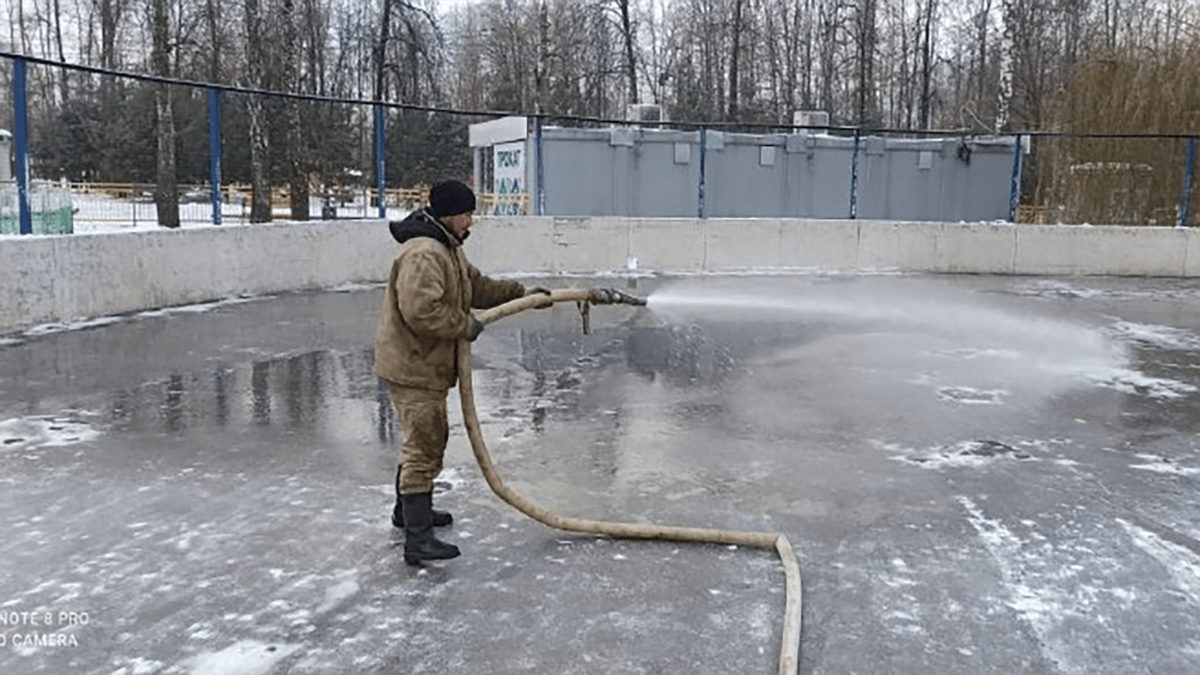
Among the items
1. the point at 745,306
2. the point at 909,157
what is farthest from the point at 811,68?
the point at 745,306

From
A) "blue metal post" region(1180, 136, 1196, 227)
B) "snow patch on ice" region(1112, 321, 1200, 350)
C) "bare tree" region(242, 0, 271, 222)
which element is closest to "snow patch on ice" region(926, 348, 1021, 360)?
"snow patch on ice" region(1112, 321, 1200, 350)

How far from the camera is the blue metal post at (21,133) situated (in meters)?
10.1

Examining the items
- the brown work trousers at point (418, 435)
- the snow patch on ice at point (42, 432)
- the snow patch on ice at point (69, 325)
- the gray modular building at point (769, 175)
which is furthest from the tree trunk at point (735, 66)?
the brown work trousers at point (418, 435)

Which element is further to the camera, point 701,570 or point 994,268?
point 994,268

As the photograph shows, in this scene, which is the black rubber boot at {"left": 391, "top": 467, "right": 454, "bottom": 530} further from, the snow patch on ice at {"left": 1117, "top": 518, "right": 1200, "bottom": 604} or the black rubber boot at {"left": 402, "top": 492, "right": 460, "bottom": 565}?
the snow patch on ice at {"left": 1117, "top": 518, "right": 1200, "bottom": 604}

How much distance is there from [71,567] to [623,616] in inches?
94.1

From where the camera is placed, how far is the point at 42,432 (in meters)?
6.53

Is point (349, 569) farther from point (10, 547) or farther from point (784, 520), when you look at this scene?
point (784, 520)

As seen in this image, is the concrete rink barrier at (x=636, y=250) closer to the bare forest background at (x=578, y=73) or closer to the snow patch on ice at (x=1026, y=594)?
the bare forest background at (x=578, y=73)

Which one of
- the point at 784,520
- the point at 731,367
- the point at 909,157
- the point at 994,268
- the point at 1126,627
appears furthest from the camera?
the point at 909,157

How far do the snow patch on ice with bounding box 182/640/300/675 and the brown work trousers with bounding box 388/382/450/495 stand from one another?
996mm

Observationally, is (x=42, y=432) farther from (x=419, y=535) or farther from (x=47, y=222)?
(x=47, y=222)

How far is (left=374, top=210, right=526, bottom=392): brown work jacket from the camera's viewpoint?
432cm

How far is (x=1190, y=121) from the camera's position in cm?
2309
